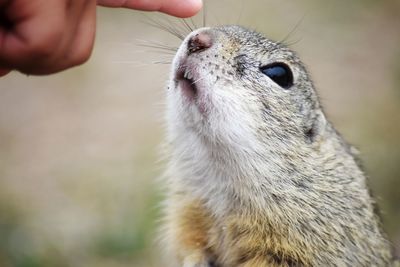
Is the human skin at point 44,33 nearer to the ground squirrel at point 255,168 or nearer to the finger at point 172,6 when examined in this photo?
the finger at point 172,6

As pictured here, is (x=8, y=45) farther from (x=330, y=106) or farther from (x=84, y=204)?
(x=330, y=106)

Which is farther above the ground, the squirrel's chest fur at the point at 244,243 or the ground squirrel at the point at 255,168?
the ground squirrel at the point at 255,168

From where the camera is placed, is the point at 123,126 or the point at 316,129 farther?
the point at 123,126

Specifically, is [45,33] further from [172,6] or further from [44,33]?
[172,6]

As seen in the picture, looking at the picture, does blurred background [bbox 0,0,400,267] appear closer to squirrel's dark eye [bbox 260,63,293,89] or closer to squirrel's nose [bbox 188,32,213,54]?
squirrel's dark eye [bbox 260,63,293,89]

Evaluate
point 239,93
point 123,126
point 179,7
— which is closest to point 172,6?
point 179,7

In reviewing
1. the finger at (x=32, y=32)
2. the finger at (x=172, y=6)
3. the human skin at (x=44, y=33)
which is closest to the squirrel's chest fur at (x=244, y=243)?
the finger at (x=172, y=6)

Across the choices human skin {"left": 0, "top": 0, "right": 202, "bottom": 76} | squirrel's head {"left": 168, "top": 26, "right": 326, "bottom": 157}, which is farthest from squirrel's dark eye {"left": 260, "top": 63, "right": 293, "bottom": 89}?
human skin {"left": 0, "top": 0, "right": 202, "bottom": 76}
